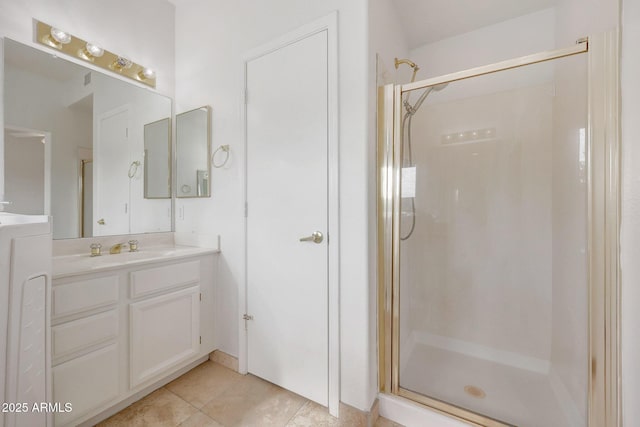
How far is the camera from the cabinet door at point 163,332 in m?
1.44

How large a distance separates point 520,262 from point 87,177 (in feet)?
9.82

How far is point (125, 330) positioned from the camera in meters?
1.40

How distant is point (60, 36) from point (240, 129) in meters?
1.16

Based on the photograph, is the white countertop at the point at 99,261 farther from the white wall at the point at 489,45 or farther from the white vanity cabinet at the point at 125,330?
the white wall at the point at 489,45

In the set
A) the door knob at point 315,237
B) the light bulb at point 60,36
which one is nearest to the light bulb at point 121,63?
the light bulb at point 60,36

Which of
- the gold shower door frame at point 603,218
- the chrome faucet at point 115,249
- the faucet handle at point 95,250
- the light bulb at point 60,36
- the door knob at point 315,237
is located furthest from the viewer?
the chrome faucet at point 115,249

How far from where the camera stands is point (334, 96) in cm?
138

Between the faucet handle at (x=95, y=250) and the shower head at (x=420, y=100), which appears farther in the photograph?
the faucet handle at (x=95, y=250)

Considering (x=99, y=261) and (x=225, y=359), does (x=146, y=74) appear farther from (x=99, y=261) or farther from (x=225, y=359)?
(x=225, y=359)

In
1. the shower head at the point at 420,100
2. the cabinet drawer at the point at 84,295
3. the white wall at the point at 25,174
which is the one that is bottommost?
the cabinet drawer at the point at 84,295

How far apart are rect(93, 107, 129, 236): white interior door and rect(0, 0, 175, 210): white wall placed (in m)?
0.42

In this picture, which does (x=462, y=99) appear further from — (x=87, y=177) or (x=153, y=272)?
(x=87, y=177)

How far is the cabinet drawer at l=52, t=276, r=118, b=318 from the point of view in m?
1.17

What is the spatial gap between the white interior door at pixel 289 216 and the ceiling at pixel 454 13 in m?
0.91
